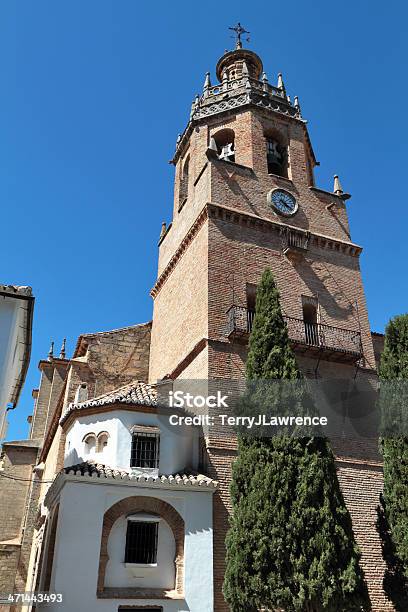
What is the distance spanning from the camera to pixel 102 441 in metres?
12.8

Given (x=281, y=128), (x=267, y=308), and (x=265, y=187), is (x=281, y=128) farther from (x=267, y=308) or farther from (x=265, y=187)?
(x=267, y=308)

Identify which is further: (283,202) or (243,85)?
(243,85)

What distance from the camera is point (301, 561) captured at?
9867 millimetres

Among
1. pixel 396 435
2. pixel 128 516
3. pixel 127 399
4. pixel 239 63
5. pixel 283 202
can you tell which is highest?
pixel 239 63

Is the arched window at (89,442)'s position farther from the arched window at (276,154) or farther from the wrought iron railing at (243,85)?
the wrought iron railing at (243,85)

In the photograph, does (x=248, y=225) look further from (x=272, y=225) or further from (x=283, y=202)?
(x=283, y=202)

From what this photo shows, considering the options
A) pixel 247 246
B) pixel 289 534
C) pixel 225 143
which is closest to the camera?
pixel 289 534

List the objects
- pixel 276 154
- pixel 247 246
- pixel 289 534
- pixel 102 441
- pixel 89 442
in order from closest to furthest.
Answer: pixel 289 534, pixel 102 441, pixel 89 442, pixel 247 246, pixel 276 154

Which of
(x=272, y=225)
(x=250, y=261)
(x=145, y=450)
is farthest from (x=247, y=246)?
(x=145, y=450)

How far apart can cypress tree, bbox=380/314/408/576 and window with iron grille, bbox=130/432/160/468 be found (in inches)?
205

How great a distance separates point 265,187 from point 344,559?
11.7m

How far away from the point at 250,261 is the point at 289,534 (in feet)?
Answer: 27.0

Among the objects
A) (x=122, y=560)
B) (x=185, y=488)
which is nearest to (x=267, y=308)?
(x=185, y=488)

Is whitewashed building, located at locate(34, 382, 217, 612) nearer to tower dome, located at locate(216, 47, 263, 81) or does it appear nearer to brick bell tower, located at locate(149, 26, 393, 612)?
brick bell tower, located at locate(149, 26, 393, 612)
